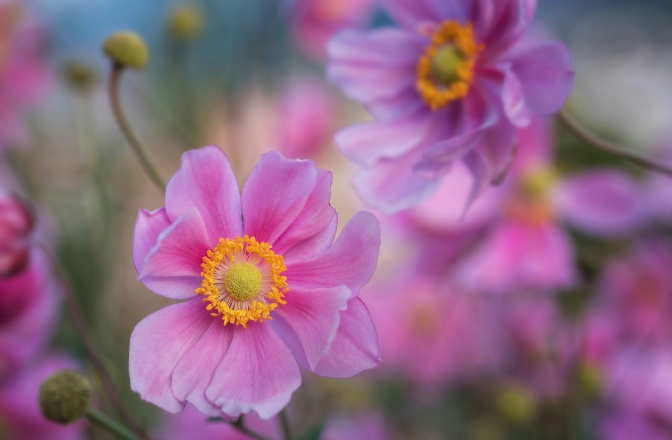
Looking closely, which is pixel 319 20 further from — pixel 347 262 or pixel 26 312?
pixel 347 262

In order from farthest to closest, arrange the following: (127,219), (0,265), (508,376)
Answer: (127,219) < (508,376) < (0,265)

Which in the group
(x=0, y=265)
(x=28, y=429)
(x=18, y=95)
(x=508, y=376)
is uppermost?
(x=0, y=265)

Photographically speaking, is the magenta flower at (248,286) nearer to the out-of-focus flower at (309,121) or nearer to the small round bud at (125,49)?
the small round bud at (125,49)

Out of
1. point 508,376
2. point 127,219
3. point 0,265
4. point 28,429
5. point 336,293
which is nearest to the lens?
point 336,293

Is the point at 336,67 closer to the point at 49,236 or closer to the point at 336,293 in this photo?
the point at 336,293

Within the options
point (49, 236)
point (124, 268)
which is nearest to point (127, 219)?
point (124, 268)

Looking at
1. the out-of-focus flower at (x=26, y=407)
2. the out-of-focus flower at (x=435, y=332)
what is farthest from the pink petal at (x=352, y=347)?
the out-of-focus flower at (x=435, y=332)

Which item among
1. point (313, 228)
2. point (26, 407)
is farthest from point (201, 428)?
point (313, 228)
